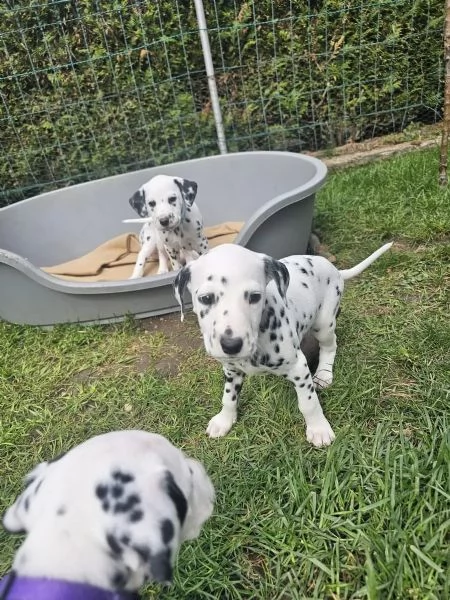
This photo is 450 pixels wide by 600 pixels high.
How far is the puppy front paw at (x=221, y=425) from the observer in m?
3.26

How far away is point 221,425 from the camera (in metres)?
3.27

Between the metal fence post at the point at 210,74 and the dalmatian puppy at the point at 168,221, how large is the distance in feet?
7.71

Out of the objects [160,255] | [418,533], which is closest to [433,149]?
[160,255]

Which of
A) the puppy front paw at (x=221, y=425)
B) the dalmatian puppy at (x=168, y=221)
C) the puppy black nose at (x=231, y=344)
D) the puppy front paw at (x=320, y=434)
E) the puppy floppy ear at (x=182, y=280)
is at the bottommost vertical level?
the puppy front paw at (x=221, y=425)

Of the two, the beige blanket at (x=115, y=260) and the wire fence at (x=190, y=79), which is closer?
the beige blanket at (x=115, y=260)

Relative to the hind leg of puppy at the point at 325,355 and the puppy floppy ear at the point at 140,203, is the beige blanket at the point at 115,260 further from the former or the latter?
the hind leg of puppy at the point at 325,355

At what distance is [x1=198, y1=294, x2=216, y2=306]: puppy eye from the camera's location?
8.20 feet

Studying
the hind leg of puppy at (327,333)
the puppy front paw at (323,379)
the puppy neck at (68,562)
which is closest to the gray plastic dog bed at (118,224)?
the hind leg of puppy at (327,333)

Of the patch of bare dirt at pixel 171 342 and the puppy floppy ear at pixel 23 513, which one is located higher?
the puppy floppy ear at pixel 23 513

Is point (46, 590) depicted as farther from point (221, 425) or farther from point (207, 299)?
point (221, 425)

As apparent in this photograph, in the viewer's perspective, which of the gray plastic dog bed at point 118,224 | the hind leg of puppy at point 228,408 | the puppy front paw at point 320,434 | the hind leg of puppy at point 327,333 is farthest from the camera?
the gray plastic dog bed at point 118,224

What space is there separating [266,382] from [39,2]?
5.59 meters

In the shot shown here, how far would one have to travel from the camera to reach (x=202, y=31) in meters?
6.40

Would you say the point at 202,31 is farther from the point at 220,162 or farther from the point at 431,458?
the point at 431,458
